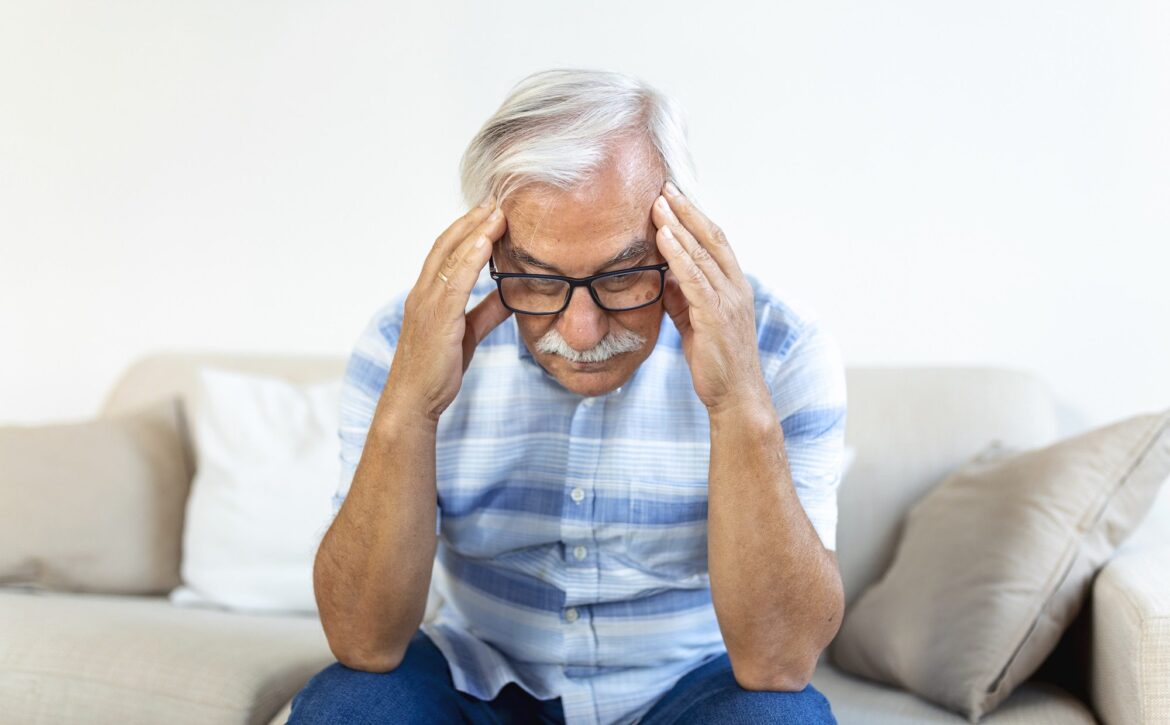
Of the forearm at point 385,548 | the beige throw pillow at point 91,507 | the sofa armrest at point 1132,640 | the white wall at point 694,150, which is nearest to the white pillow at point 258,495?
the beige throw pillow at point 91,507

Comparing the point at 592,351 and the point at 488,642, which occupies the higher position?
the point at 592,351

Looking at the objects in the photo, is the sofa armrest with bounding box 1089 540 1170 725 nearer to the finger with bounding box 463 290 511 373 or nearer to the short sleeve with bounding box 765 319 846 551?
the short sleeve with bounding box 765 319 846 551

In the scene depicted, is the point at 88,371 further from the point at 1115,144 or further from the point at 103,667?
the point at 1115,144

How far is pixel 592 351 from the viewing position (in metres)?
1.41

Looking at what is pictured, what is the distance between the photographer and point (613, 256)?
1.35 metres

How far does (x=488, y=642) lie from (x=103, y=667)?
0.66 m

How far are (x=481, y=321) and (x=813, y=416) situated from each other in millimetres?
453

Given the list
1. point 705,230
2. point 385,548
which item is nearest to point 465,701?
point 385,548

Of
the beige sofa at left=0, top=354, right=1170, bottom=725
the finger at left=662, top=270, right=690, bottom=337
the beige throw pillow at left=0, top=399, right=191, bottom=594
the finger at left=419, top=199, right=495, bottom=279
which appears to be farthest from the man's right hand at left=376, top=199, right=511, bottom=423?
the beige throw pillow at left=0, top=399, right=191, bottom=594

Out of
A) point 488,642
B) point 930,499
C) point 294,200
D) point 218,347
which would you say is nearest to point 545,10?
point 294,200

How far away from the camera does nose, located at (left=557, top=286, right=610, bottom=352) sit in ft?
4.47

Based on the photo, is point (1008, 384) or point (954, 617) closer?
point (954, 617)

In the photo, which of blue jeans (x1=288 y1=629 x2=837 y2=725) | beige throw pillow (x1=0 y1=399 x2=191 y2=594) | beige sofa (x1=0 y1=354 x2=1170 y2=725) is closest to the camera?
blue jeans (x1=288 y1=629 x2=837 y2=725)

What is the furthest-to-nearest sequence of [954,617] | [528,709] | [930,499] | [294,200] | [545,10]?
1. [294,200]
2. [545,10]
3. [930,499]
4. [954,617]
5. [528,709]
